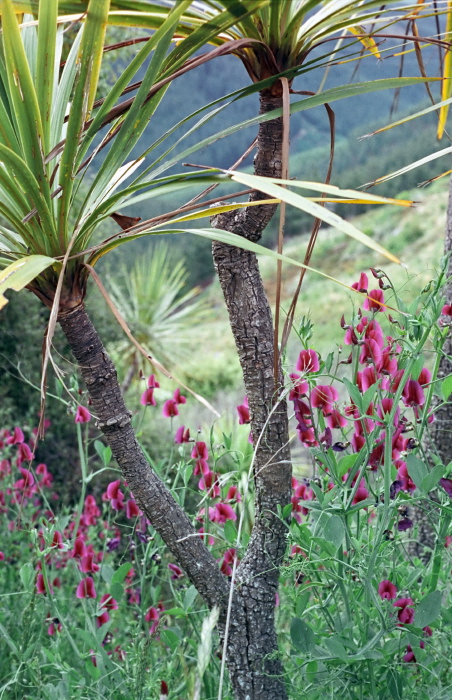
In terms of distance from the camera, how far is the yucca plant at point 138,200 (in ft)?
2.60

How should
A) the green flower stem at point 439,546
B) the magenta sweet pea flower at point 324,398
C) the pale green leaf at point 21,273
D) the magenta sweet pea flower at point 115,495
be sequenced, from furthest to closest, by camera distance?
the magenta sweet pea flower at point 115,495, the magenta sweet pea flower at point 324,398, the green flower stem at point 439,546, the pale green leaf at point 21,273

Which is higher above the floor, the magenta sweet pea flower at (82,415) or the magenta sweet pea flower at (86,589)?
the magenta sweet pea flower at (82,415)

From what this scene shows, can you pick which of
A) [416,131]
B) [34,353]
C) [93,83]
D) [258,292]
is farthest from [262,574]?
[416,131]

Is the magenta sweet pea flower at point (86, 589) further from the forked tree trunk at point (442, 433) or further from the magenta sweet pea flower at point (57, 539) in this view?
the forked tree trunk at point (442, 433)

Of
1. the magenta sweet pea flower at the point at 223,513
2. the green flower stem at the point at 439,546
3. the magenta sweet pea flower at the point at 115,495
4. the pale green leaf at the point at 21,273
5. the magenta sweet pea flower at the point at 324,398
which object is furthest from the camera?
the magenta sweet pea flower at the point at 115,495

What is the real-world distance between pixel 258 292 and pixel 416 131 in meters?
36.7

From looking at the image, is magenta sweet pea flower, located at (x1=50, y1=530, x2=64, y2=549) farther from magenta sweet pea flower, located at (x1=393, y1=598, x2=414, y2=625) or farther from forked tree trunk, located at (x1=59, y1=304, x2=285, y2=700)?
magenta sweet pea flower, located at (x1=393, y1=598, x2=414, y2=625)

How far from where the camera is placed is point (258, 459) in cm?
113

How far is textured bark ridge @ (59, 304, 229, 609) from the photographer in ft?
3.13

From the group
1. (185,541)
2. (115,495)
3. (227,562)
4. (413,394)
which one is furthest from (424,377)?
(115,495)

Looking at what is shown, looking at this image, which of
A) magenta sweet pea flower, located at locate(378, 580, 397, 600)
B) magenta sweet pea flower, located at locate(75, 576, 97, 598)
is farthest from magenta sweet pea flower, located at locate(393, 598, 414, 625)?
magenta sweet pea flower, located at locate(75, 576, 97, 598)

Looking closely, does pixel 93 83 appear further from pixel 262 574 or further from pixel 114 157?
pixel 262 574

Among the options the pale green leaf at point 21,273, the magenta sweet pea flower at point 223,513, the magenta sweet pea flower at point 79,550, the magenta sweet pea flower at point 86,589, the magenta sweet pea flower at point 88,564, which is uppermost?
the pale green leaf at point 21,273

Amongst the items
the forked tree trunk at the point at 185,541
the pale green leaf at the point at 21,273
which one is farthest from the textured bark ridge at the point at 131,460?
the pale green leaf at the point at 21,273
